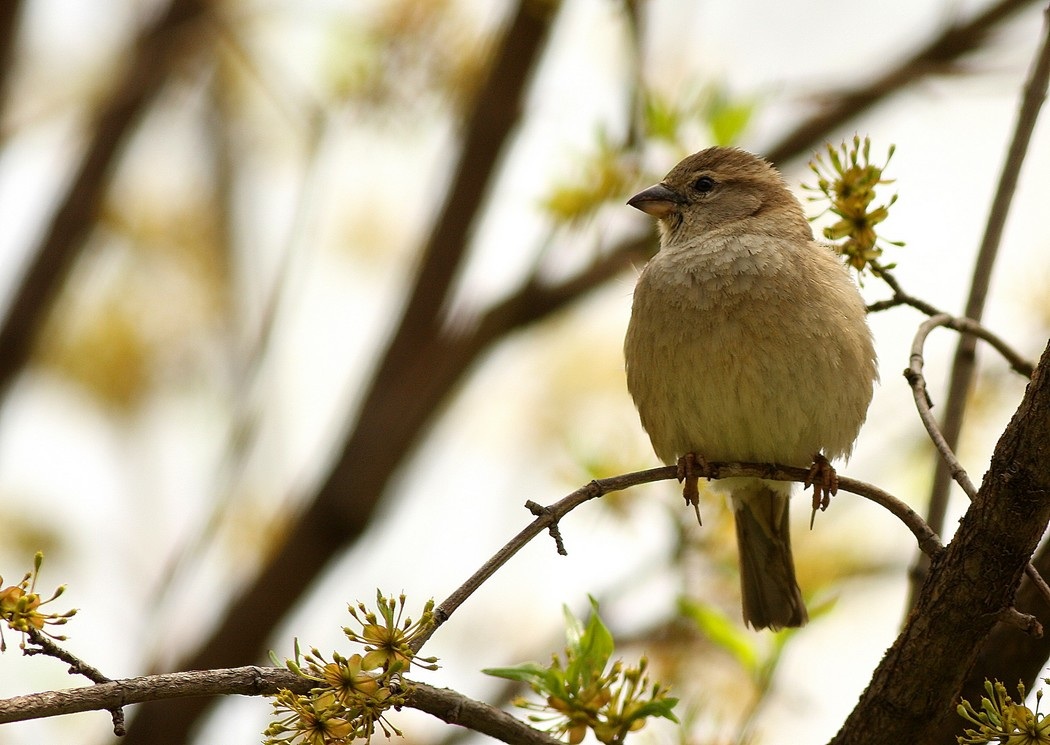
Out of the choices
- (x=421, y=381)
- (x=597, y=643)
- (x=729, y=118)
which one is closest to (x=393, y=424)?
(x=421, y=381)

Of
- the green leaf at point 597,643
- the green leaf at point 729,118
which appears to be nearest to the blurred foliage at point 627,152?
the green leaf at point 729,118

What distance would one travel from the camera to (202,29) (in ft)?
19.3

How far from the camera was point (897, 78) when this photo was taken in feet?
17.3

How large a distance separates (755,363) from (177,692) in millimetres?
2500

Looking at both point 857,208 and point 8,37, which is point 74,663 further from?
point 8,37

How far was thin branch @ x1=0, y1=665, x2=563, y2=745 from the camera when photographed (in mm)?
2027

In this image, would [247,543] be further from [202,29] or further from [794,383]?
[794,383]

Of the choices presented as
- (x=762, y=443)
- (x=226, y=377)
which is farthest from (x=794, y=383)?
(x=226, y=377)

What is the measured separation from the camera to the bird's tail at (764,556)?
15.0 ft

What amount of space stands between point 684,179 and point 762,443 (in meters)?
1.41

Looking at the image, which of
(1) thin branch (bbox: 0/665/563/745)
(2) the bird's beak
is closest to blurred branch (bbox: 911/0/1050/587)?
(2) the bird's beak

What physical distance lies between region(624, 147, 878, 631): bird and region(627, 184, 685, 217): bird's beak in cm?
29

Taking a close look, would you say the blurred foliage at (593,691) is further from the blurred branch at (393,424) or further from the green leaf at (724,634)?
the blurred branch at (393,424)

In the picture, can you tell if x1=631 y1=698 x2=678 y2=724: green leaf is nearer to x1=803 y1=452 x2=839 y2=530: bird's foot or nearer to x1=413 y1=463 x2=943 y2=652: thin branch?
x1=413 y1=463 x2=943 y2=652: thin branch
